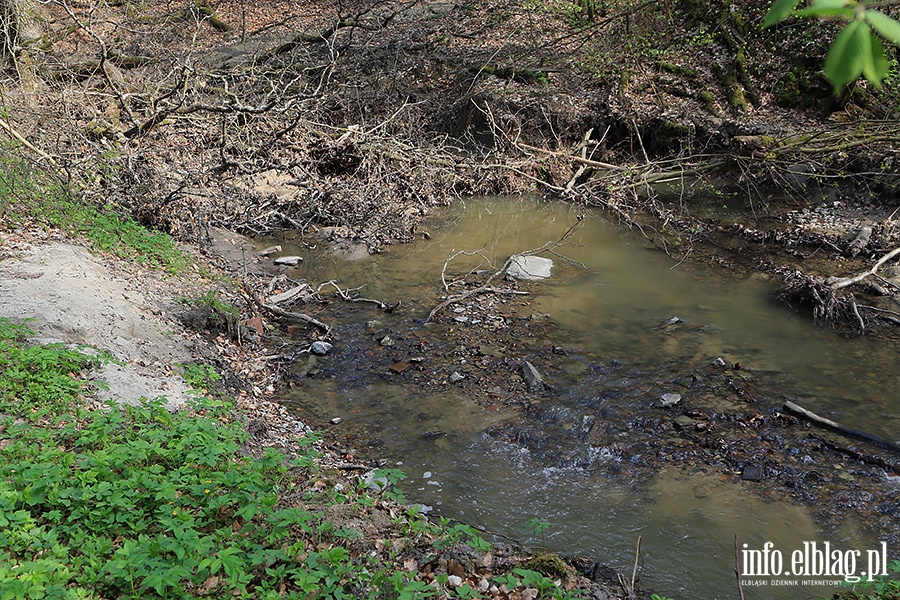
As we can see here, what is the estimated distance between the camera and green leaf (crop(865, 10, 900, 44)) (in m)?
0.90

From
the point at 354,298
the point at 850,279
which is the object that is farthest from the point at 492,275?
the point at 850,279

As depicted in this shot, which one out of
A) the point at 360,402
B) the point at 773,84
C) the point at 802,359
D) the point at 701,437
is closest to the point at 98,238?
the point at 360,402

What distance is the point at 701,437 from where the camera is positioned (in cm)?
579

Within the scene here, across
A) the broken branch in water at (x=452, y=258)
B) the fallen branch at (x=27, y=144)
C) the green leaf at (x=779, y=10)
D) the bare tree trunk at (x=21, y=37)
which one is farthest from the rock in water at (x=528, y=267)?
the bare tree trunk at (x=21, y=37)

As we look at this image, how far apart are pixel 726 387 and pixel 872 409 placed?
1328 millimetres

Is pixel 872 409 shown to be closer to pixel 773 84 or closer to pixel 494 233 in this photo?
pixel 494 233

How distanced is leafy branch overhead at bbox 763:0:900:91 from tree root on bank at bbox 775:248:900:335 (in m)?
8.01

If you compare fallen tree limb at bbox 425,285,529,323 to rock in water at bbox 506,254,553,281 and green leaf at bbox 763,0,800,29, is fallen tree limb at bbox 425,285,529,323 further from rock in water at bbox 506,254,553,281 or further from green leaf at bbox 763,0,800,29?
green leaf at bbox 763,0,800,29

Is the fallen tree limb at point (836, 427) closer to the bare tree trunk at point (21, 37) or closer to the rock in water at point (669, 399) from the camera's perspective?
the rock in water at point (669, 399)

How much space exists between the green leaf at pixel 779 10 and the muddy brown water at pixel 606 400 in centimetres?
399

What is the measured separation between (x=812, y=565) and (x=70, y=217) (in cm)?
845

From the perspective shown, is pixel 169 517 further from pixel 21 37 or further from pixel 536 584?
pixel 21 37

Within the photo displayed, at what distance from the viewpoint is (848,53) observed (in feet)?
3.08

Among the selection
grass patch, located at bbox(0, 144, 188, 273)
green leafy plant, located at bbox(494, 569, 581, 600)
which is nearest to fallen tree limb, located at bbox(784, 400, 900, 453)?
green leafy plant, located at bbox(494, 569, 581, 600)
